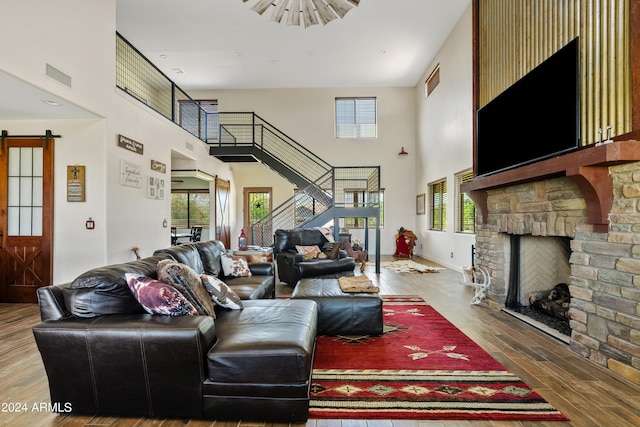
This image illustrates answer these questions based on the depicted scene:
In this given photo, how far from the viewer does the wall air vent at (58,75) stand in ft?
12.1

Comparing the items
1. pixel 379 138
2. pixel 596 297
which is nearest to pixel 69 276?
pixel 596 297

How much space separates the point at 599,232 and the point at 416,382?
1816mm

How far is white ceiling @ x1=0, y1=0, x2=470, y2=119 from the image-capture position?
657 cm

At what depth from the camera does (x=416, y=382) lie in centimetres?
239

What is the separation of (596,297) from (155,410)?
3.15 metres

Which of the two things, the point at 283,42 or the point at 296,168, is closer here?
the point at 283,42

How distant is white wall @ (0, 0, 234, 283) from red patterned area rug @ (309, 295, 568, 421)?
11.3 ft

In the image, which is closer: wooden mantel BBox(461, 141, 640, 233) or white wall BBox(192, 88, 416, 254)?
wooden mantel BBox(461, 141, 640, 233)

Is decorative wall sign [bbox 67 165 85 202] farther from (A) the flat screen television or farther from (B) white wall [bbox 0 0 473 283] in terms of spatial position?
(A) the flat screen television

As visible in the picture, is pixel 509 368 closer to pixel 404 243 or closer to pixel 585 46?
pixel 585 46

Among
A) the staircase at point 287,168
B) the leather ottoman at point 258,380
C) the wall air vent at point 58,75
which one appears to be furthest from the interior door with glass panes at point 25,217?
the staircase at point 287,168

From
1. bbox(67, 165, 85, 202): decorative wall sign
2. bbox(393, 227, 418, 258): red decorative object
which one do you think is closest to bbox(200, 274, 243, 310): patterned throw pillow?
bbox(67, 165, 85, 202): decorative wall sign

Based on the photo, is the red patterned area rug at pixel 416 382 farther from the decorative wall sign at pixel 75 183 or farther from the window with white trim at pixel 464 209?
the window with white trim at pixel 464 209

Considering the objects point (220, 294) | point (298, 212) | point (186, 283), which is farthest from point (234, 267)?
point (298, 212)
